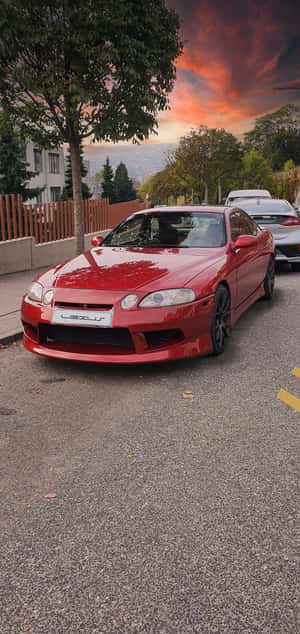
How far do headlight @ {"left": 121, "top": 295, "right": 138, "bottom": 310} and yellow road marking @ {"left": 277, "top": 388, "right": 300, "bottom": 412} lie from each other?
1364mm

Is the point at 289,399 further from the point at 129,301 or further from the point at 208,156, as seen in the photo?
the point at 208,156

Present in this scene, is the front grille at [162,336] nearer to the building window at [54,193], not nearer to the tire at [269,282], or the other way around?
the tire at [269,282]

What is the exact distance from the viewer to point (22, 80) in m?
9.77

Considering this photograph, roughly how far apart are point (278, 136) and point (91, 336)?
362 feet

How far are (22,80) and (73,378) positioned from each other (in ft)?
23.1

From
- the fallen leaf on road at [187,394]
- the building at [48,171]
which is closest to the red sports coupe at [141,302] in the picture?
the fallen leaf on road at [187,394]

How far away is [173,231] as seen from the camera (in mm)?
6234

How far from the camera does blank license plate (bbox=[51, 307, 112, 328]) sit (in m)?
4.53

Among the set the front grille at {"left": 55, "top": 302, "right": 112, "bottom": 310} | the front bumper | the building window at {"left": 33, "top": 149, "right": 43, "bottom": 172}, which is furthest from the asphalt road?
the building window at {"left": 33, "top": 149, "right": 43, "bottom": 172}

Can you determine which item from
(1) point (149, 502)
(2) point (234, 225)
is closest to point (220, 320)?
(2) point (234, 225)

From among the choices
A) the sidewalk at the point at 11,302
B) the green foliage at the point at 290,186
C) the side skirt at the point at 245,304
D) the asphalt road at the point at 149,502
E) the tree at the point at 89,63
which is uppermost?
the tree at the point at 89,63

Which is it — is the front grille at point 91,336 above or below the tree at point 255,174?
below

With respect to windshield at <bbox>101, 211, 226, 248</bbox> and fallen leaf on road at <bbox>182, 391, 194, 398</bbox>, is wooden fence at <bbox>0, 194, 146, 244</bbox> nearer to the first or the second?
windshield at <bbox>101, 211, 226, 248</bbox>

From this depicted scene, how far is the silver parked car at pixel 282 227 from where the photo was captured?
10.3 meters
